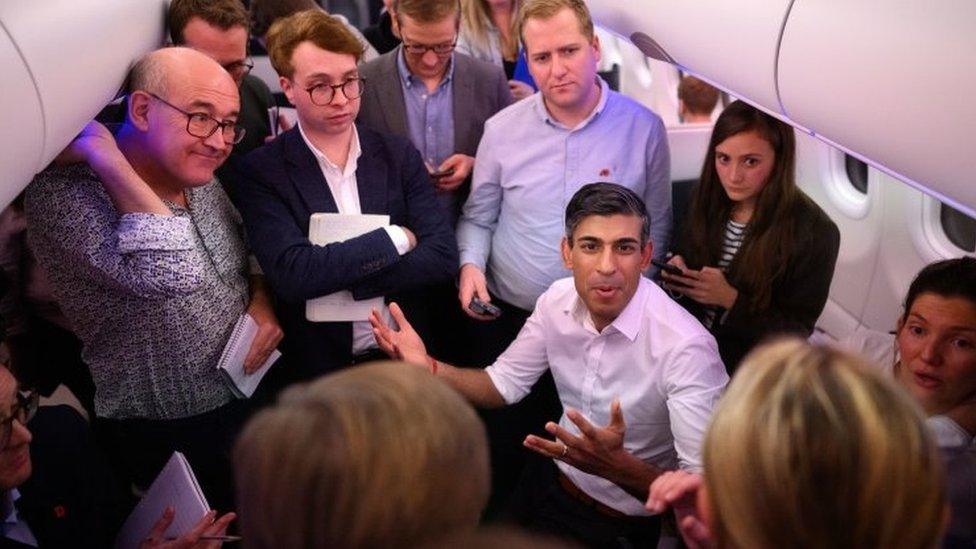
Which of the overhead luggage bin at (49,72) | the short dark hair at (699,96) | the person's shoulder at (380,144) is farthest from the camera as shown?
the short dark hair at (699,96)

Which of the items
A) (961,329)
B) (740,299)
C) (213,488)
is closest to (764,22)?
(961,329)

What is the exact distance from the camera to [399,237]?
2.60 meters

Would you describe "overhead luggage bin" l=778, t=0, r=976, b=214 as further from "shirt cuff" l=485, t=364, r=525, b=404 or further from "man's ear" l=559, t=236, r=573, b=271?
"shirt cuff" l=485, t=364, r=525, b=404

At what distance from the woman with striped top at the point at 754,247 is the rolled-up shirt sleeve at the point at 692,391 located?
0.51 metres

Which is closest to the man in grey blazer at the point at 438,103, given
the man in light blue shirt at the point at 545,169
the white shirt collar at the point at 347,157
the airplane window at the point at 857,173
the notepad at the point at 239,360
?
the man in light blue shirt at the point at 545,169

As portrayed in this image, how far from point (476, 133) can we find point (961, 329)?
1.87 metres

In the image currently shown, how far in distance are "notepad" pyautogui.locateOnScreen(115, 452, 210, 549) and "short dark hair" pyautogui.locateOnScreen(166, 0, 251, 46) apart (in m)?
1.34

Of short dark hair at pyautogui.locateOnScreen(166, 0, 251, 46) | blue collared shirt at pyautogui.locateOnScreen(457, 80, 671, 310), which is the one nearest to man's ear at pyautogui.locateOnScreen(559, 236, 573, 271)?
blue collared shirt at pyautogui.locateOnScreen(457, 80, 671, 310)

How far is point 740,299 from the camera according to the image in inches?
112

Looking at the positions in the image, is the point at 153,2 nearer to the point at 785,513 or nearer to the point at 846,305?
the point at 785,513

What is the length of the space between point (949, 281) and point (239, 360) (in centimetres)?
196

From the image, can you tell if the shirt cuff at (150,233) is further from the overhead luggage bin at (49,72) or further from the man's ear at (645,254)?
the man's ear at (645,254)

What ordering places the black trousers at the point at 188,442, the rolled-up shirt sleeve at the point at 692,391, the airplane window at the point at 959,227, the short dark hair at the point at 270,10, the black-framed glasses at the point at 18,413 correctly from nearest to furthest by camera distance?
1. the black-framed glasses at the point at 18,413
2. the rolled-up shirt sleeve at the point at 692,391
3. the black trousers at the point at 188,442
4. the short dark hair at the point at 270,10
5. the airplane window at the point at 959,227

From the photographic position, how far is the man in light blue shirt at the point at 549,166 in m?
3.08
